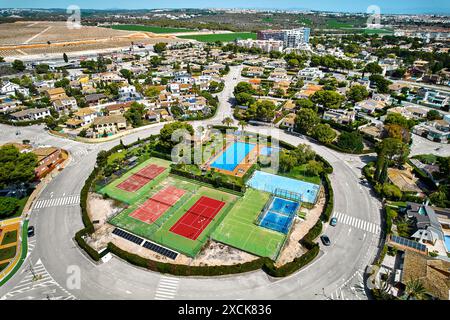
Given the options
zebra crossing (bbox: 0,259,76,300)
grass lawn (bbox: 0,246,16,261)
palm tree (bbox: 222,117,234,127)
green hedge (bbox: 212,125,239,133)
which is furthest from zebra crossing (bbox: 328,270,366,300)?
palm tree (bbox: 222,117,234,127)

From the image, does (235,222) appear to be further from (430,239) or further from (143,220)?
Answer: (430,239)

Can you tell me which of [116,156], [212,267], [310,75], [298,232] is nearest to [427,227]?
[298,232]

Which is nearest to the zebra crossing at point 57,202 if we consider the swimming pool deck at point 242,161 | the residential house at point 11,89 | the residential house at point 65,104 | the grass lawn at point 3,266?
the grass lawn at point 3,266

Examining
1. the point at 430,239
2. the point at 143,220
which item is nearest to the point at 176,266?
the point at 143,220

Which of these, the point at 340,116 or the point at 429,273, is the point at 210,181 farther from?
the point at 340,116

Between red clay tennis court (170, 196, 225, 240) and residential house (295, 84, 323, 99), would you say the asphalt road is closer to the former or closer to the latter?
red clay tennis court (170, 196, 225, 240)

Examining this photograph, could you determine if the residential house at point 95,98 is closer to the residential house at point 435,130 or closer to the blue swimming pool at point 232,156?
the blue swimming pool at point 232,156
